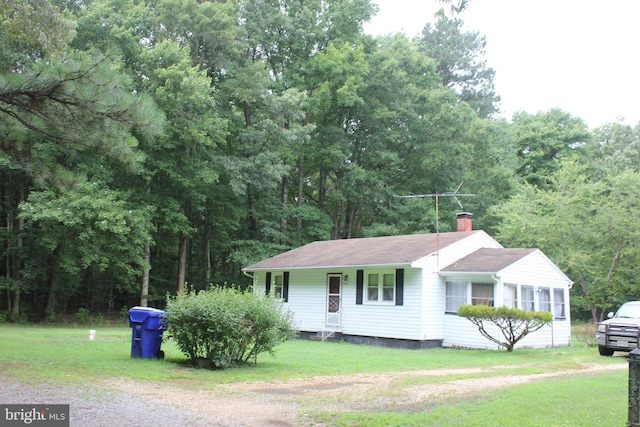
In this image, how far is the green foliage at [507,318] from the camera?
1462 cm

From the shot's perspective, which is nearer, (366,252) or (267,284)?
(366,252)

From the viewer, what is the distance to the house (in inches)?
669

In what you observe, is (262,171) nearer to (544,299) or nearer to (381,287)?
(381,287)

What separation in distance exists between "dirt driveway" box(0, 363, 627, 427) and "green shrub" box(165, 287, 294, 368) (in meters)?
1.63

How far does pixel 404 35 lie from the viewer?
34.3 meters

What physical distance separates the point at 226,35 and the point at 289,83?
6035mm

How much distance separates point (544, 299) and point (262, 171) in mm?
14370

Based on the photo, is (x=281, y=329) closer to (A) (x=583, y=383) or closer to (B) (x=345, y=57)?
(A) (x=583, y=383)

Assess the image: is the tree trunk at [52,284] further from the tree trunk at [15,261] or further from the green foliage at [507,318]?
the green foliage at [507,318]

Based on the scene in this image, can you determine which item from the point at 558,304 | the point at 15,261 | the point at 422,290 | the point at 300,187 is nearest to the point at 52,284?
the point at 15,261

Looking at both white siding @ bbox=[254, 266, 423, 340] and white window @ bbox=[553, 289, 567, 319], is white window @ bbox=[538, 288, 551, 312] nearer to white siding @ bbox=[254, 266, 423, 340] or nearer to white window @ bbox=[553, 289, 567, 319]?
white window @ bbox=[553, 289, 567, 319]

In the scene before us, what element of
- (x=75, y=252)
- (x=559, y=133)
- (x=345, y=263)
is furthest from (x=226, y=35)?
(x=559, y=133)

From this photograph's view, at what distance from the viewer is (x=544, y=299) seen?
18516 millimetres

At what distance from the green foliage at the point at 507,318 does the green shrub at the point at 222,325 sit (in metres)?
6.27
